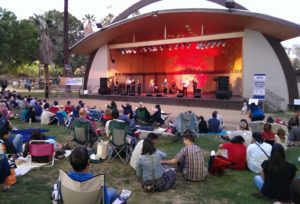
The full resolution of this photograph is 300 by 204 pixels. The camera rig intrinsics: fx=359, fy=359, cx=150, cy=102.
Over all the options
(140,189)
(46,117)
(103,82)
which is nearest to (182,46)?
(103,82)

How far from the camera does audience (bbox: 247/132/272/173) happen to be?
20.2 feet

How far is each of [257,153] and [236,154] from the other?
14.5 inches

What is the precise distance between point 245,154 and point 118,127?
251cm

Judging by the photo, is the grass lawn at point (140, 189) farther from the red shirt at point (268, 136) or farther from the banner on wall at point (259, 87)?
the banner on wall at point (259, 87)

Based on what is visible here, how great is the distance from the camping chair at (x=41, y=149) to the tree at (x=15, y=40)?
22985 millimetres

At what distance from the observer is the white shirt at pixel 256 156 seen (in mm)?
6207

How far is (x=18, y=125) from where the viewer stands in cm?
1252

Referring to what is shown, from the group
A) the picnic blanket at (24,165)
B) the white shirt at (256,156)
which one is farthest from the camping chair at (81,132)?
the white shirt at (256,156)

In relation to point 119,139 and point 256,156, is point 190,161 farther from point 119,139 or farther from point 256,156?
point 119,139

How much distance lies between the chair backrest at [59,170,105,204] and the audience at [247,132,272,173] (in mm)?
3612

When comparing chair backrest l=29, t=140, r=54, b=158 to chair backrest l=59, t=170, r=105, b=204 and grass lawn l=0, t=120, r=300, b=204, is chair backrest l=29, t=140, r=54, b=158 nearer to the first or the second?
grass lawn l=0, t=120, r=300, b=204

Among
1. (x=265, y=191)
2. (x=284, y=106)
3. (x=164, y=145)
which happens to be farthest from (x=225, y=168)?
(x=284, y=106)

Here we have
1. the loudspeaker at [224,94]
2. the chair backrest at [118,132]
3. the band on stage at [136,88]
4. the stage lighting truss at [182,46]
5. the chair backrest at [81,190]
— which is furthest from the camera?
the band on stage at [136,88]

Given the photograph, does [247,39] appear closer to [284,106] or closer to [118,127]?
[284,106]
